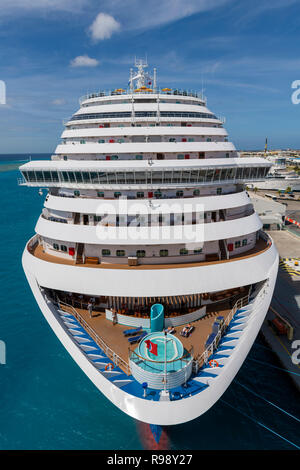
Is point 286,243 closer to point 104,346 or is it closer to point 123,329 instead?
point 123,329

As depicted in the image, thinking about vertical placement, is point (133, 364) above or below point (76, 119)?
below

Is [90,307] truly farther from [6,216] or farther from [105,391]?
[6,216]

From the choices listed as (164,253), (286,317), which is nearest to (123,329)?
(164,253)

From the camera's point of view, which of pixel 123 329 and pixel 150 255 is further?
pixel 150 255

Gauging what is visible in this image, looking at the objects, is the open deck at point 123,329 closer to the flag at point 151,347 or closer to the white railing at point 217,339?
the white railing at point 217,339

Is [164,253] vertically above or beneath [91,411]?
above

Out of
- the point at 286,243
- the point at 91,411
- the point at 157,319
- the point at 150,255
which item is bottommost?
the point at 91,411
